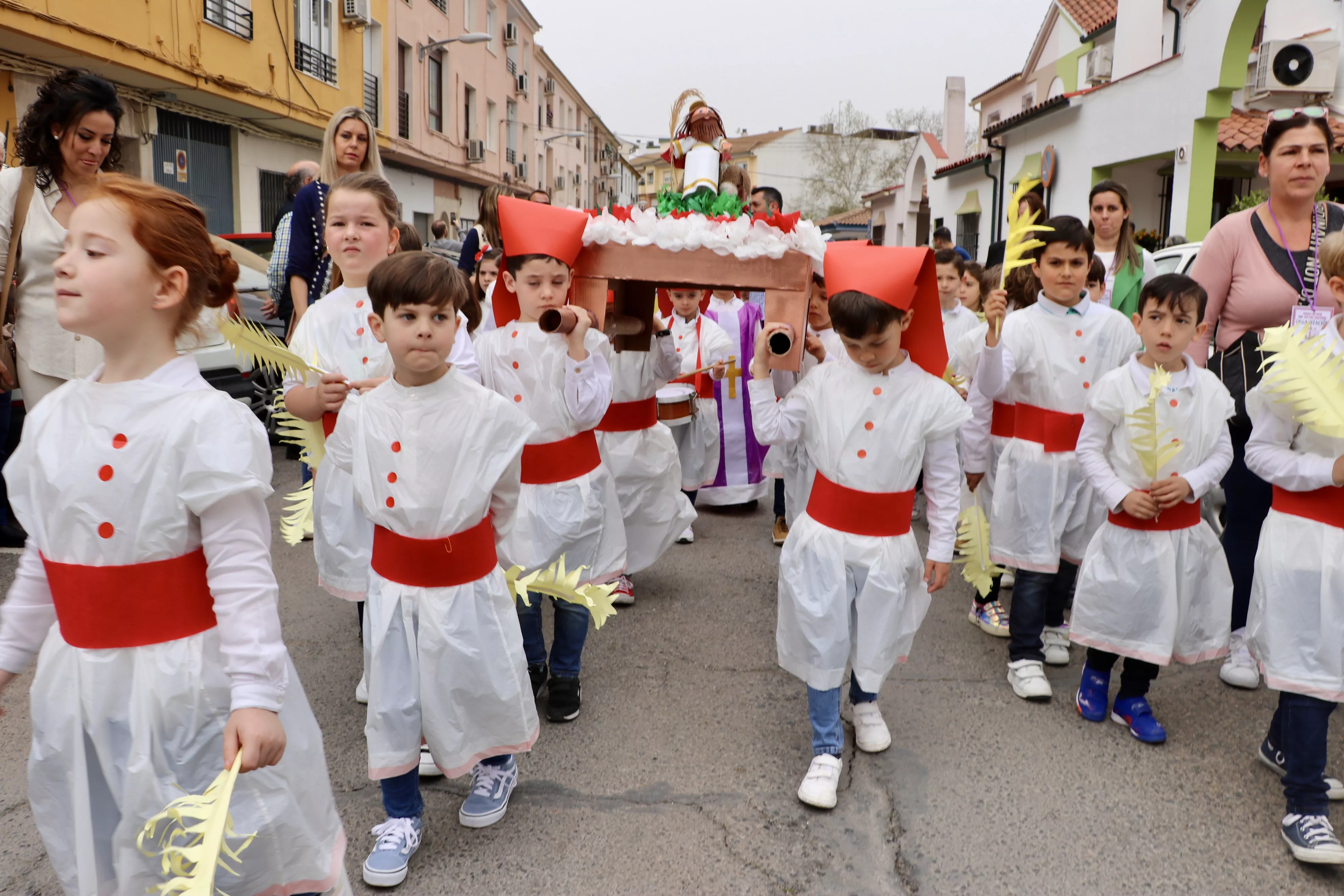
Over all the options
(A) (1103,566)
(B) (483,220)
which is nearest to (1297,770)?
(A) (1103,566)

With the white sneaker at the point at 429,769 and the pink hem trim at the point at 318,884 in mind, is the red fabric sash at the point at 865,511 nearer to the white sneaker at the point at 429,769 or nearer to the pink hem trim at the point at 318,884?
the white sneaker at the point at 429,769

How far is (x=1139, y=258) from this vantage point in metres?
5.10

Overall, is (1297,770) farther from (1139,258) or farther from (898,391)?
(1139,258)

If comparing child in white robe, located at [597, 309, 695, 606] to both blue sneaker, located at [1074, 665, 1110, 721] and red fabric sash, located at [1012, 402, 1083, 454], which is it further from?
blue sneaker, located at [1074, 665, 1110, 721]

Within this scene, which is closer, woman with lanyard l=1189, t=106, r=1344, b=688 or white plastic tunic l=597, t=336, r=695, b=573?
woman with lanyard l=1189, t=106, r=1344, b=688

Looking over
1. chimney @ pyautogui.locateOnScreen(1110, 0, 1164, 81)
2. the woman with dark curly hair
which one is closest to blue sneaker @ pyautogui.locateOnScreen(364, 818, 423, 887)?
the woman with dark curly hair

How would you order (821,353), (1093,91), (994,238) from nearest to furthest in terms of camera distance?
(821,353) → (1093,91) → (994,238)

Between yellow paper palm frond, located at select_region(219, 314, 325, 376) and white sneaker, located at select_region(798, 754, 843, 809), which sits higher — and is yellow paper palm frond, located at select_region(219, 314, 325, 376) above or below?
above

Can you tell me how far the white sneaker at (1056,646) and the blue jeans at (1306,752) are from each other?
4.06ft

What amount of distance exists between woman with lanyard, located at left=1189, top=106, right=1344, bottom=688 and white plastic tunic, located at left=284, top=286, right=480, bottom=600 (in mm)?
2808

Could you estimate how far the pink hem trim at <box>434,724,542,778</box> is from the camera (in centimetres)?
272

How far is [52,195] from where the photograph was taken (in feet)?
13.6

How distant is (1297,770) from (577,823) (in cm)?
205

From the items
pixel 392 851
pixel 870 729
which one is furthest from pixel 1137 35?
pixel 392 851
